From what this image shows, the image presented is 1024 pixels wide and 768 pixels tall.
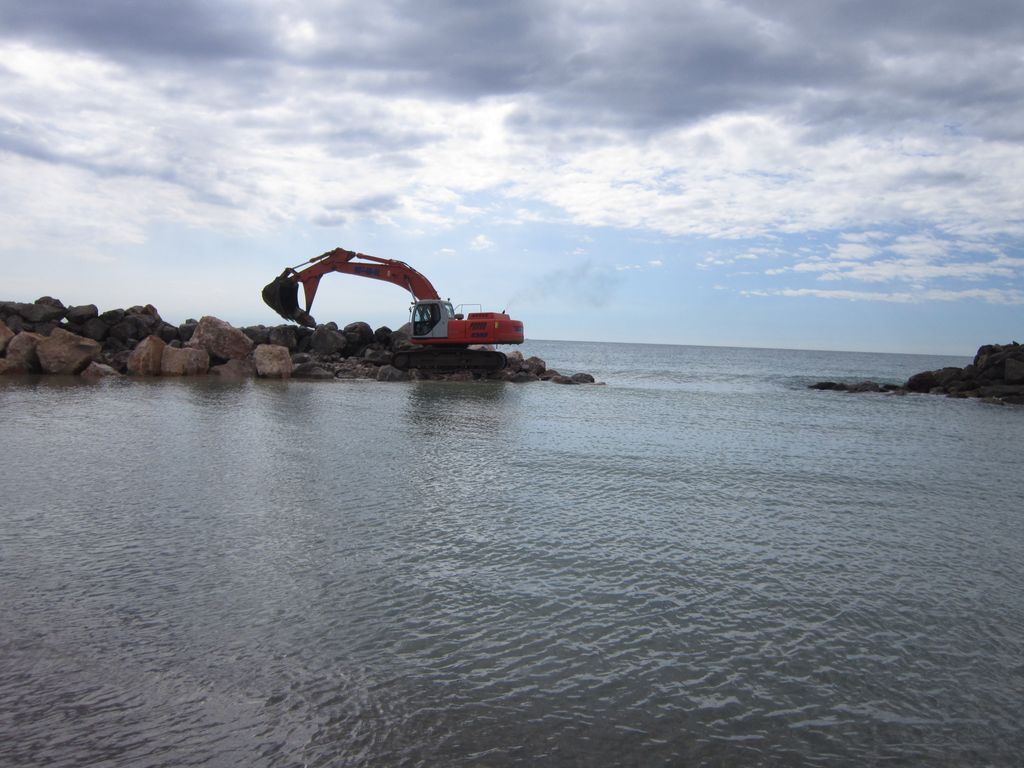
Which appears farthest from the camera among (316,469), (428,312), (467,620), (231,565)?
(428,312)

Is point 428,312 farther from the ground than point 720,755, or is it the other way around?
point 428,312

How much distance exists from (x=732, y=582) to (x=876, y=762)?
2.53 m

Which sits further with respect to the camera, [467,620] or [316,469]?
[316,469]

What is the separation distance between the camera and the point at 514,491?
941cm

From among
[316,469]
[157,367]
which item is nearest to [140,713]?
[316,469]

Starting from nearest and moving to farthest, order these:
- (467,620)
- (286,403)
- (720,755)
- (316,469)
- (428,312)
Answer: (720,755)
(467,620)
(316,469)
(286,403)
(428,312)

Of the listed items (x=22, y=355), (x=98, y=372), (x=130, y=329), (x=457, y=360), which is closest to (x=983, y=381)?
(x=457, y=360)

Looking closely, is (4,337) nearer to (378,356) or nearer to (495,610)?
(378,356)

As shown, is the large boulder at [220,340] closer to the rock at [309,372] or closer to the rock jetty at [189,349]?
the rock jetty at [189,349]

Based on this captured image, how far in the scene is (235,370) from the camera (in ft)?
92.8

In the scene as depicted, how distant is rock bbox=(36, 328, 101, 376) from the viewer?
2522 centimetres

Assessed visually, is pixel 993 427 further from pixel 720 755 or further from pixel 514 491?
pixel 720 755

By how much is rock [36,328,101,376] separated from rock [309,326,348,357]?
10414 millimetres

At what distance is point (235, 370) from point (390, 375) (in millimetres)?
6105
